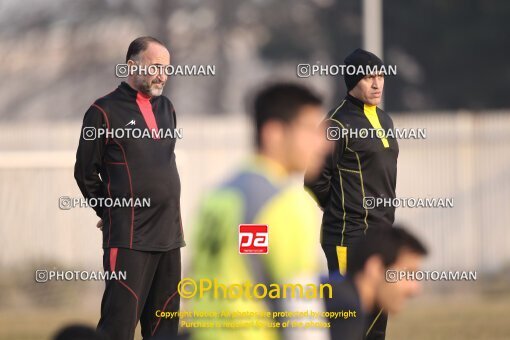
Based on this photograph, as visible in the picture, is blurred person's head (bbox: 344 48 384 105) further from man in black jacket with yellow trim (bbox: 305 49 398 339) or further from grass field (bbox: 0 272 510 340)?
grass field (bbox: 0 272 510 340)

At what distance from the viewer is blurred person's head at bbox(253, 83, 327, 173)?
17.7 feet

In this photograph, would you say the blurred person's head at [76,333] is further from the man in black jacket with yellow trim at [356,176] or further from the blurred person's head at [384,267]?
the man in black jacket with yellow trim at [356,176]

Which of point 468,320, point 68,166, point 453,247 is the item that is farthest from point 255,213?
point 453,247

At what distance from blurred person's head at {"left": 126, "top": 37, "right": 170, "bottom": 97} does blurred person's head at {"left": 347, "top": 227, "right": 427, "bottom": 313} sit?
9.03ft

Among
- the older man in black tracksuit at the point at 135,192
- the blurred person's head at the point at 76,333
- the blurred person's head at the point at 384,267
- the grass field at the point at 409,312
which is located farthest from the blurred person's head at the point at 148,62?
the grass field at the point at 409,312

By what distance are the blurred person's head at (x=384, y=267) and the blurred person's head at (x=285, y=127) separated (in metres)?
0.52

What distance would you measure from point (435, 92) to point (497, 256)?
1224cm

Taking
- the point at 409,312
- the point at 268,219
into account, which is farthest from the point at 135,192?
the point at 409,312

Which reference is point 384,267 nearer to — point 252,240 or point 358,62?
point 252,240

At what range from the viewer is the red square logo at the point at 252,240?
5.38m

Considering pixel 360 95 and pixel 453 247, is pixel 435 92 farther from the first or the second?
pixel 360 95

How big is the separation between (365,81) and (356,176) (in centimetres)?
63

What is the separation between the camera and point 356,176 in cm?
885

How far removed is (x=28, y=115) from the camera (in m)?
35.6
